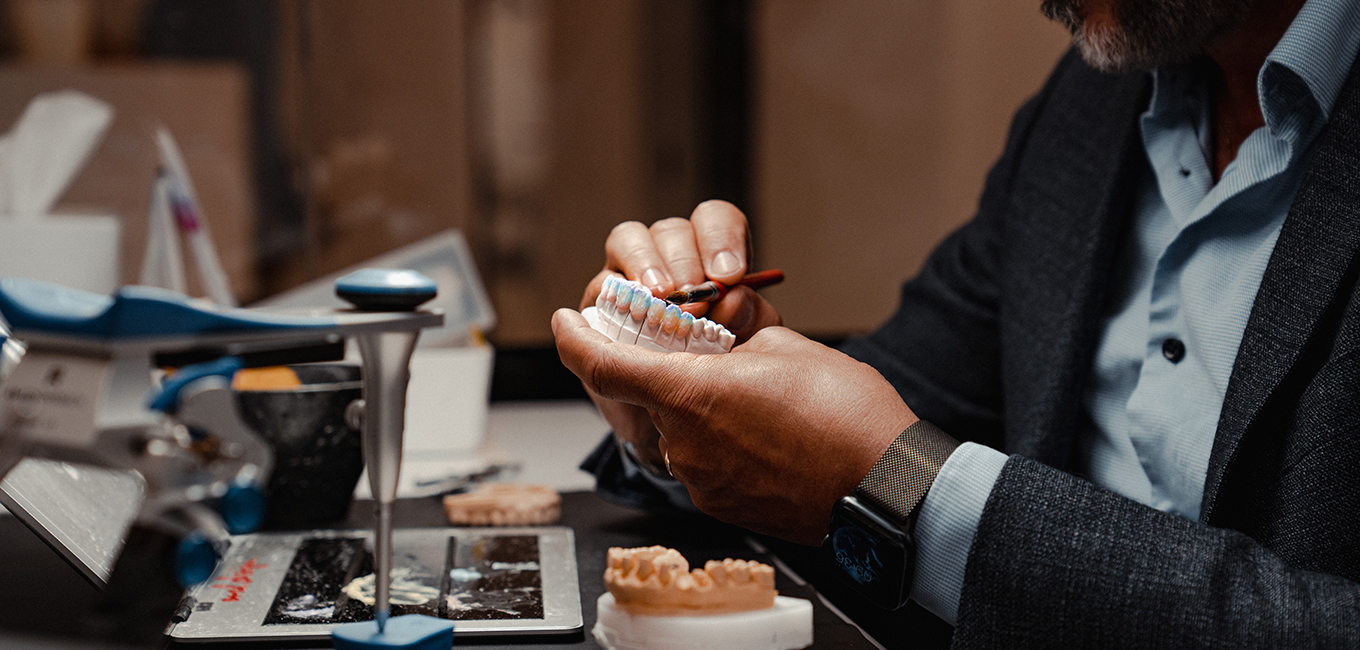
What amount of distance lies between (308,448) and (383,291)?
0.42 m

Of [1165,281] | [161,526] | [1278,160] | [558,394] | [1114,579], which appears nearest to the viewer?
[161,526]

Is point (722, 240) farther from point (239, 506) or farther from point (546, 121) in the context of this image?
point (546, 121)

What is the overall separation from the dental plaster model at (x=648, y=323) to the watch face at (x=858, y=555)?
0.17 metres

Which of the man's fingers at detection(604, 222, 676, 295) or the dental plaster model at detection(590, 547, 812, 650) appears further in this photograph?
the man's fingers at detection(604, 222, 676, 295)

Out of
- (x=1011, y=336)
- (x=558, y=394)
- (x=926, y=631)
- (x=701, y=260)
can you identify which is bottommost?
(x=558, y=394)

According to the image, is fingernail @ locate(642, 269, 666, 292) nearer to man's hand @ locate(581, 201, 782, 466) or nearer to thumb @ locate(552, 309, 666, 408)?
man's hand @ locate(581, 201, 782, 466)

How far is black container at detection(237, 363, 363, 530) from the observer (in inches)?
33.9

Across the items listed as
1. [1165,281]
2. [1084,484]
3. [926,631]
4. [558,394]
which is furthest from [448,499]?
[558,394]

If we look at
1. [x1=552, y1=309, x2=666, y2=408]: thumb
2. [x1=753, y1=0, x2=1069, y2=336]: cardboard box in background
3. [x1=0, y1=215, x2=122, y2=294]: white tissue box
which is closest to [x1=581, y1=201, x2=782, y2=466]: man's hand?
[x1=552, y1=309, x2=666, y2=408]: thumb

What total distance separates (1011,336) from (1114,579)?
459mm

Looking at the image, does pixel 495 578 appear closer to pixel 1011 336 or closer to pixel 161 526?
pixel 161 526

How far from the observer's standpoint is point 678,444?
2.28ft

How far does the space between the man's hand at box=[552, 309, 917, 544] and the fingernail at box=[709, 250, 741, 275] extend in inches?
6.4

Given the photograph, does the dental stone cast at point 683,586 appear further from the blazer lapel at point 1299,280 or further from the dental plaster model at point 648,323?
the blazer lapel at point 1299,280
